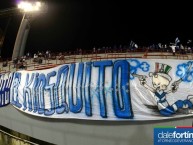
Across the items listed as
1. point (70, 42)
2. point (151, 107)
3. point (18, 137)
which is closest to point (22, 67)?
point (18, 137)

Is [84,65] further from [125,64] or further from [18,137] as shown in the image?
[18,137]

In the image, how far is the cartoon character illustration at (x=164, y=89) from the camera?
35.6 feet

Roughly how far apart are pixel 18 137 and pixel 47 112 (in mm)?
2053

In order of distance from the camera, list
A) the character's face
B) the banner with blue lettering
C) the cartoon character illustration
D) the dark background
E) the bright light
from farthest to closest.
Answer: the dark background
the bright light
the banner with blue lettering
the character's face
the cartoon character illustration

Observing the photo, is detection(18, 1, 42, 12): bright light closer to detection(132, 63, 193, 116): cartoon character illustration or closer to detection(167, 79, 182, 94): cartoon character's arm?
detection(132, 63, 193, 116): cartoon character illustration

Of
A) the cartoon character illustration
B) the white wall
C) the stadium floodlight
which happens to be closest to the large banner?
the cartoon character illustration

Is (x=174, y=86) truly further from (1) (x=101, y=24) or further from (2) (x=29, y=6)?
(1) (x=101, y=24)

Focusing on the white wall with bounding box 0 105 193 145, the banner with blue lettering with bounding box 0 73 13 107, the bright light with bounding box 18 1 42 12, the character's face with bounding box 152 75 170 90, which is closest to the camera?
the character's face with bounding box 152 75 170 90

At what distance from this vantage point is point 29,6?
2644cm

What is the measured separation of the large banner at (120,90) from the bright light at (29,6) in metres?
14.5

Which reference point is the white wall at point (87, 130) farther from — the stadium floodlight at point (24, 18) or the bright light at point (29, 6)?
the bright light at point (29, 6)

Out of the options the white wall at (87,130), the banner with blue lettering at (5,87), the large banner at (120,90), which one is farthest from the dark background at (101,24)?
the large banner at (120,90)

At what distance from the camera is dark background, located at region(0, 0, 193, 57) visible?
3434cm

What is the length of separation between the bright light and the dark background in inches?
263
